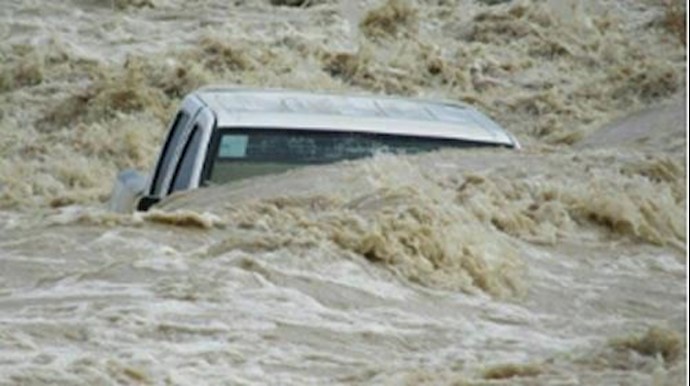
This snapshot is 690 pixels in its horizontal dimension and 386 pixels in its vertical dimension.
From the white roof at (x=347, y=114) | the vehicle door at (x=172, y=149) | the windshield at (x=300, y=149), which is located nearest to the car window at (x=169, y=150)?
the vehicle door at (x=172, y=149)

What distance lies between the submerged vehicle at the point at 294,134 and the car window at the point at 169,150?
5 centimetres

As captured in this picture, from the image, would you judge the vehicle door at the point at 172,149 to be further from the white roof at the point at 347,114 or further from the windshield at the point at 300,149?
the windshield at the point at 300,149

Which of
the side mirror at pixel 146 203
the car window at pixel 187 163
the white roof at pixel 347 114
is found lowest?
the side mirror at pixel 146 203

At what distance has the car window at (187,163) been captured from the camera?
8859mm

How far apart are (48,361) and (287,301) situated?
1.21 m

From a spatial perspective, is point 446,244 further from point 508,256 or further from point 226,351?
point 226,351

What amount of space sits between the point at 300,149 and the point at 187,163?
54cm

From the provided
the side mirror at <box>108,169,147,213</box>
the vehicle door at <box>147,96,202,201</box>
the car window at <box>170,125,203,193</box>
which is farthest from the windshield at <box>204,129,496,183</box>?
the side mirror at <box>108,169,147,213</box>

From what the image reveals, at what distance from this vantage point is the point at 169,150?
9617mm

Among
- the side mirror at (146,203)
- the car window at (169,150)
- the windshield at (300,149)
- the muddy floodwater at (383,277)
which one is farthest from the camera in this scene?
the car window at (169,150)

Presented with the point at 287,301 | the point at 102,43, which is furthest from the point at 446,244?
the point at 102,43

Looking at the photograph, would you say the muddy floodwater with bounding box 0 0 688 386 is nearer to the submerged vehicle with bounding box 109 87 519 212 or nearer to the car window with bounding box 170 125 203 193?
the submerged vehicle with bounding box 109 87 519 212

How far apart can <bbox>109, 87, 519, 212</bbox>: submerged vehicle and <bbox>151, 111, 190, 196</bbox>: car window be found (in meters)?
0.05

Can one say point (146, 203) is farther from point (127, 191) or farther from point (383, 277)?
point (383, 277)
